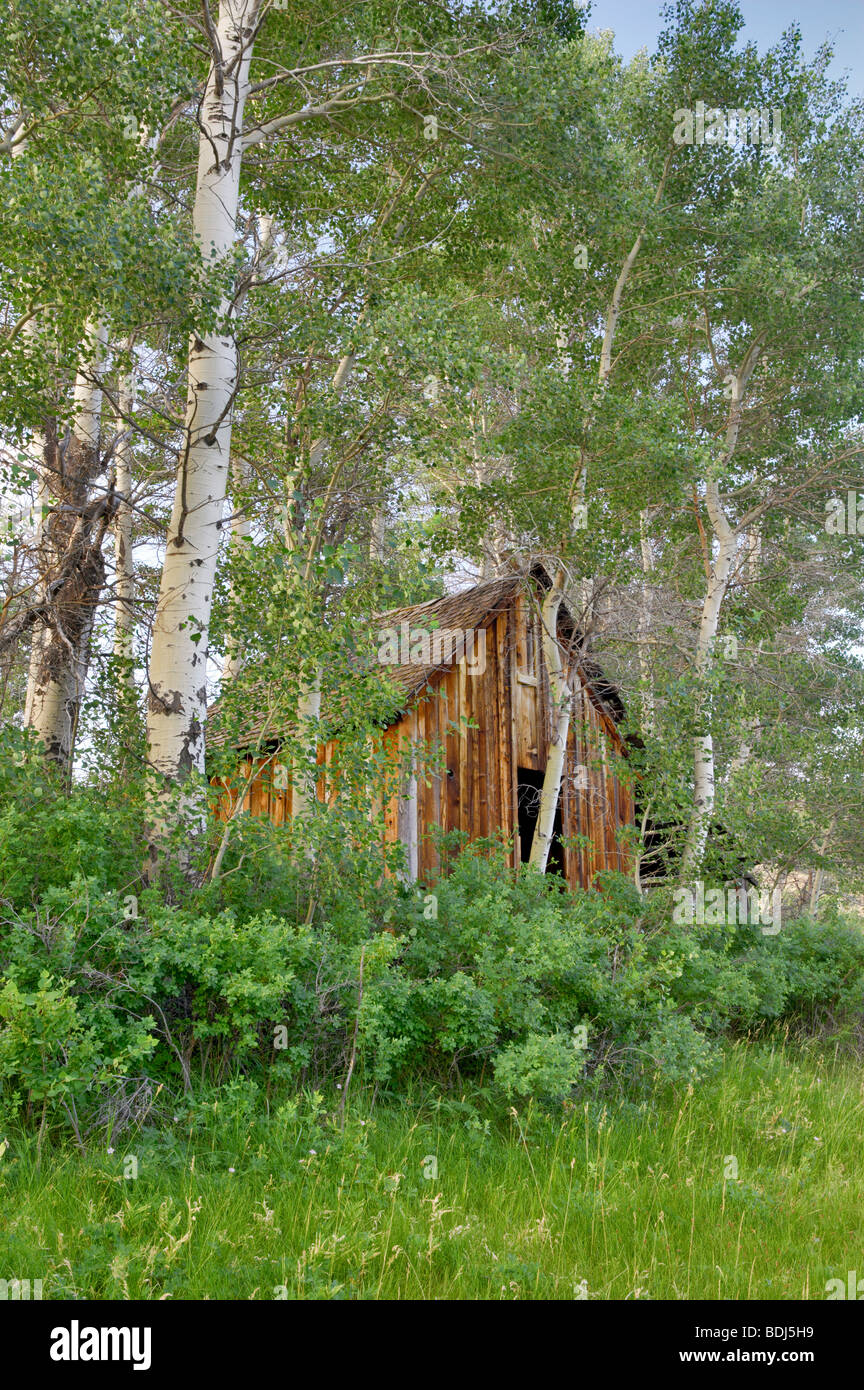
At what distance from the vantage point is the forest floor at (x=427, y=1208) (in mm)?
3836

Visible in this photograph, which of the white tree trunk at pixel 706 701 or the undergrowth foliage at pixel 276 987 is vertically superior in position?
the white tree trunk at pixel 706 701

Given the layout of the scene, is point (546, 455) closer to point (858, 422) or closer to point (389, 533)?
point (389, 533)

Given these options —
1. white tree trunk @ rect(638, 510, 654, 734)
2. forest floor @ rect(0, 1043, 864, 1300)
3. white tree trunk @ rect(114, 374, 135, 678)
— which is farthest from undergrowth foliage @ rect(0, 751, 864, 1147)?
white tree trunk @ rect(638, 510, 654, 734)

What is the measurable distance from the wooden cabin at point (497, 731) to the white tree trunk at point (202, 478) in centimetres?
346

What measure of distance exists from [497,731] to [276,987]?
8716 mm

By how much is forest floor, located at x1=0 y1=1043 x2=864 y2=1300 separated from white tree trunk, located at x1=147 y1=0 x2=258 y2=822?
2288 mm

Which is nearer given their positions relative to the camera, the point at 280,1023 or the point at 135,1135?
the point at 135,1135

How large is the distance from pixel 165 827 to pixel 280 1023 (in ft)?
5.32

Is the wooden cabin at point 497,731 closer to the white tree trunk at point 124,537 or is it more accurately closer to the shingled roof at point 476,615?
the shingled roof at point 476,615

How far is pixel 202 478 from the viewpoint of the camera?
24.1 feet

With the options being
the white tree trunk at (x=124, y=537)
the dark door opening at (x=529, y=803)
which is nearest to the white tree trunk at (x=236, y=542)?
the white tree trunk at (x=124, y=537)

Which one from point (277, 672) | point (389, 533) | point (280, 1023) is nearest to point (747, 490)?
point (389, 533)

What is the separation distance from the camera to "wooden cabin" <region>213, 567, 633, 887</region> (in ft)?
39.0
